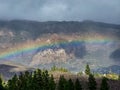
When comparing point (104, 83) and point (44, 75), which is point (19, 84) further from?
point (104, 83)

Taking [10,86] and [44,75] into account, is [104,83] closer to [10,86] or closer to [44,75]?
[44,75]

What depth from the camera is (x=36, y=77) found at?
176m

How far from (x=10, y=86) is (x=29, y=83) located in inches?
345

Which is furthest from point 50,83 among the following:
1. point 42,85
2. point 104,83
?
point 104,83

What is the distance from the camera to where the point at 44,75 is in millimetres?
179750

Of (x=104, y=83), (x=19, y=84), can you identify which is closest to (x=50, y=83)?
(x=19, y=84)

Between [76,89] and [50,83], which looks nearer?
[76,89]

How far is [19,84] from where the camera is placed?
178 meters

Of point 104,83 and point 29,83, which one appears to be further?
point 29,83

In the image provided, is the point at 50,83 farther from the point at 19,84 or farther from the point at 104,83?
the point at 104,83

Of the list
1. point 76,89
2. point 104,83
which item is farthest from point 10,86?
point 104,83

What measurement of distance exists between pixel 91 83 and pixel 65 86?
527 inches

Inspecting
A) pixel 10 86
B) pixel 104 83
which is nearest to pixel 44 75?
pixel 10 86

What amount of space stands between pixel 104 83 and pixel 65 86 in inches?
667
